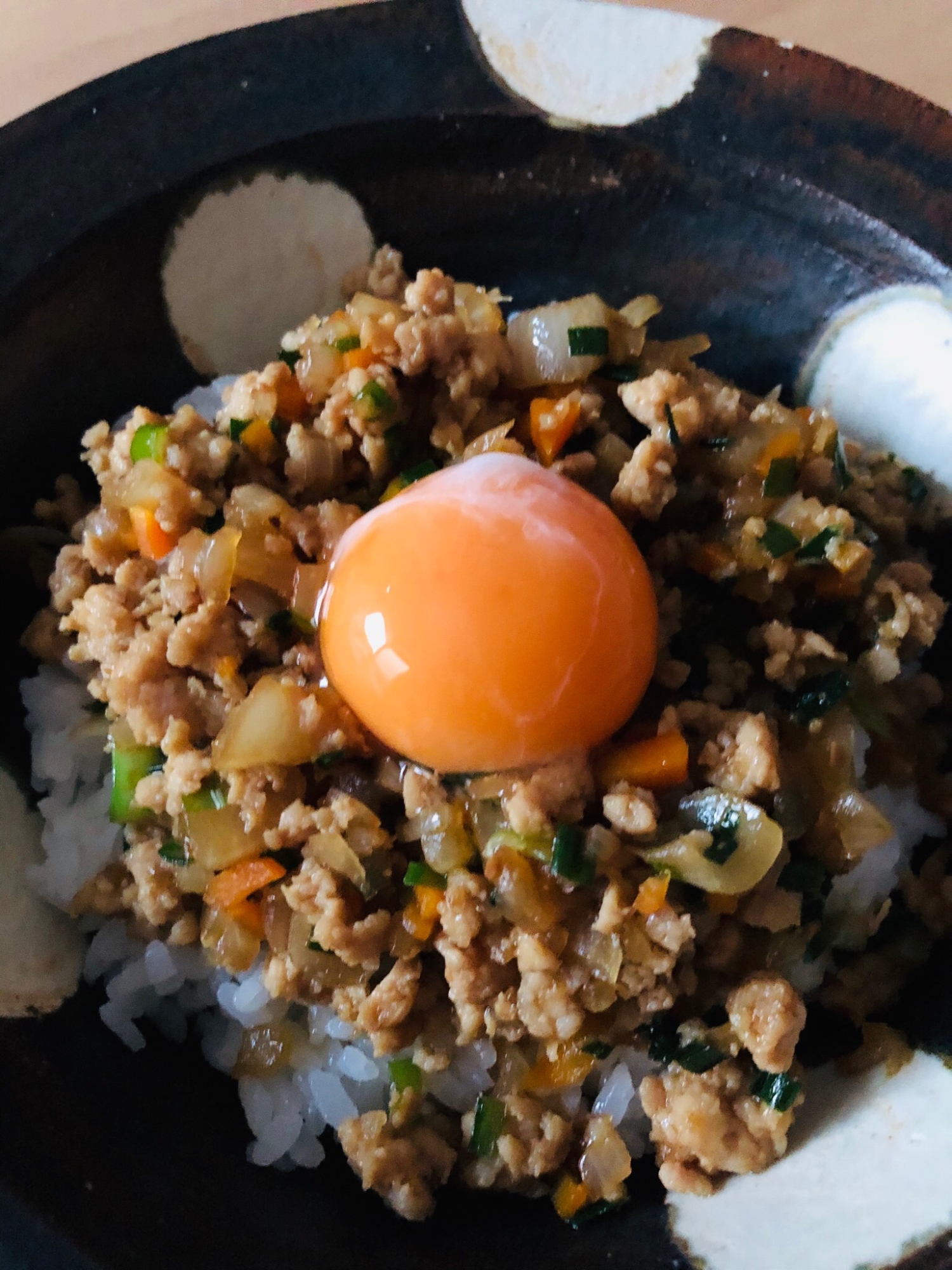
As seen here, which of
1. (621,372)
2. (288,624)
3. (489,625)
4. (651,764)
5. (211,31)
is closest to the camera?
(489,625)

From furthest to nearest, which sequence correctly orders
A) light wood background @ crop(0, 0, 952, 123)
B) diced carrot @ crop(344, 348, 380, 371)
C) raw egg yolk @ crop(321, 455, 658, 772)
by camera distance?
light wood background @ crop(0, 0, 952, 123)
diced carrot @ crop(344, 348, 380, 371)
raw egg yolk @ crop(321, 455, 658, 772)

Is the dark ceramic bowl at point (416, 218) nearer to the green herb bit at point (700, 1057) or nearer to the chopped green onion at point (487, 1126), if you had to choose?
the chopped green onion at point (487, 1126)

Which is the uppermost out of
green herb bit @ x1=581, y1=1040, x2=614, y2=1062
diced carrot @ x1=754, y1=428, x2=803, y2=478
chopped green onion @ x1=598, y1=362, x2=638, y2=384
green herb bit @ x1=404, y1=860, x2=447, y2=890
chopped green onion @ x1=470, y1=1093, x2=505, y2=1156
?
chopped green onion @ x1=598, y1=362, x2=638, y2=384

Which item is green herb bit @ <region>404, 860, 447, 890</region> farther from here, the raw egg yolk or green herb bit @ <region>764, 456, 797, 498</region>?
green herb bit @ <region>764, 456, 797, 498</region>

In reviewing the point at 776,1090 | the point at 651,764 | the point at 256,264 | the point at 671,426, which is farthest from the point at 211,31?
the point at 776,1090

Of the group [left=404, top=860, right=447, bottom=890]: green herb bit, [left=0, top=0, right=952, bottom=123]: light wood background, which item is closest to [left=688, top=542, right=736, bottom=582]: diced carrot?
[left=404, top=860, right=447, bottom=890]: green herb bit

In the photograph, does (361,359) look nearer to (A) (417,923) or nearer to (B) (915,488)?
(A) (417,923)
